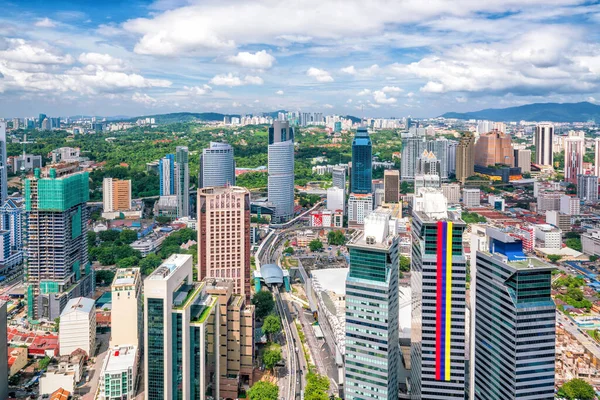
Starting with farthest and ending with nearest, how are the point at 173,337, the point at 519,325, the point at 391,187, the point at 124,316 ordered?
the point at 391,187, the point at 124,316, the point at 173,337, the point at 519,325

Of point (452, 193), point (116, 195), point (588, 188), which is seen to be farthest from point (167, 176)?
point (588, 188)

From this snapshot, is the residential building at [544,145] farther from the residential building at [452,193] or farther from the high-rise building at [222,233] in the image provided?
the high-rise building at [222,233]

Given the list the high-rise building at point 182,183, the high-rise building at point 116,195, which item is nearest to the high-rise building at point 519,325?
the high-rise building at point 182,183

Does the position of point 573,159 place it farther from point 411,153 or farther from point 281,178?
point 281,178

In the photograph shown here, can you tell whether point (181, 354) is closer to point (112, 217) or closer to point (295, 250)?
point (295, 250)

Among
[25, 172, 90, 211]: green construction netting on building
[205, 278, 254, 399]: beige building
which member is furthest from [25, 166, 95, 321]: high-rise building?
[205, 278, 254, 399]: beige building

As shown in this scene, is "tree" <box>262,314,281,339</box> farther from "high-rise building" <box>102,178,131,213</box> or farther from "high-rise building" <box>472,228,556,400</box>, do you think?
"high-rise building" <box>102,178,131,213</box>
